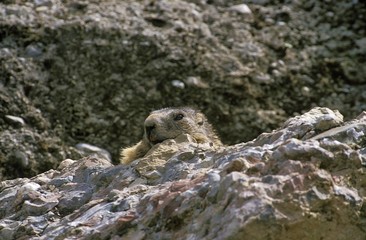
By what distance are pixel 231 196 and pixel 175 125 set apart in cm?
290

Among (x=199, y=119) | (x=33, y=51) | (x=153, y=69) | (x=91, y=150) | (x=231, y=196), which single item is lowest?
(x=91, y=150)

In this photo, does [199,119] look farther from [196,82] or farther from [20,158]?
[196,82]

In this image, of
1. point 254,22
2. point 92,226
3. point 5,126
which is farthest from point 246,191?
point 254,22

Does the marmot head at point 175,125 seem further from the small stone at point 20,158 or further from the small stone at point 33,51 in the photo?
the small stone at point 33,51

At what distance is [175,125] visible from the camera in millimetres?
6301

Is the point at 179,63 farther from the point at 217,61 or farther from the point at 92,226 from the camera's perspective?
the point at 92,226

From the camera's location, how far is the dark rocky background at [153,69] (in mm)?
7863

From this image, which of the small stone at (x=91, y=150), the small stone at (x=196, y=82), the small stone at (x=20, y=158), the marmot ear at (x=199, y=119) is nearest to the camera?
the marmot ear at (x=199, y=119)

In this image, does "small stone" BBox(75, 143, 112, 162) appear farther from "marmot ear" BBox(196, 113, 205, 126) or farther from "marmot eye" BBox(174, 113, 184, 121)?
"marmot eye" BBox(174, 113, 184, 121)

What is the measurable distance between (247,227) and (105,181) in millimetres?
1401

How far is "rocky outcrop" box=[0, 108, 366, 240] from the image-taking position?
3.36 meters

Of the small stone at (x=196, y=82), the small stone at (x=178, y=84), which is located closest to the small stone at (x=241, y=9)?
the small stone at (x=196, y=82)

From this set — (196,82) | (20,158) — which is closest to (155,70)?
(196,82)

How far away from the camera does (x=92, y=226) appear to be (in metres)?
3.90
